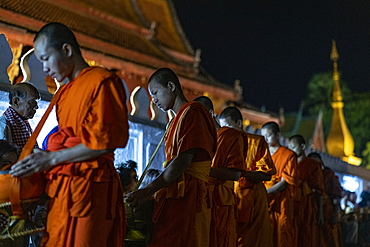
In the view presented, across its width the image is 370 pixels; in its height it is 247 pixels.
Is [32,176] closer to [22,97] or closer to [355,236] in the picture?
[22,97]

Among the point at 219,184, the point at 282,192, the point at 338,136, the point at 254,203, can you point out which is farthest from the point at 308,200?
the point at 338,136

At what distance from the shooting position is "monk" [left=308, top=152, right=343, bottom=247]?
22.9 feet

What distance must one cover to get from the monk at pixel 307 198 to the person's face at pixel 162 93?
3.17 m

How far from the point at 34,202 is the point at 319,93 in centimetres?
3672

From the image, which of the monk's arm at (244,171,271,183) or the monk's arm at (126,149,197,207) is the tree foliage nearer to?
the monk's arm at (244,171,271,183)

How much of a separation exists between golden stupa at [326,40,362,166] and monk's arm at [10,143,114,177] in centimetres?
1820

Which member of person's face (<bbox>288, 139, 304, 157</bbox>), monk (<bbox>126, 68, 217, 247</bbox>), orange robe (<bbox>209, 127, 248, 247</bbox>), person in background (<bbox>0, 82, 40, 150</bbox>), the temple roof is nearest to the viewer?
monk (<bbox>126, 68, 217, 247</bbox>)

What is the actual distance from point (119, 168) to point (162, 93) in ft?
3.80

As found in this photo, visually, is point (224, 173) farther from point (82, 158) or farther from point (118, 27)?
point (118, 27)

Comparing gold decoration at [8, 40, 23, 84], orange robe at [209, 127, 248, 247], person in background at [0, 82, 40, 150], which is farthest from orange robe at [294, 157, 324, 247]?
gold decoration at [8, 40, 23, 84]

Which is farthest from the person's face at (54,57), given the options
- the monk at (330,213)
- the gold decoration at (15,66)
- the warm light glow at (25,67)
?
the gold decoration at (15,66)

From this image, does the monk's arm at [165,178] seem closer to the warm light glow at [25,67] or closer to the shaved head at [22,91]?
the shaved head at [22,91]

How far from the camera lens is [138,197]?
2.92 metres

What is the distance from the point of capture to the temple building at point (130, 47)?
5.89 meters
